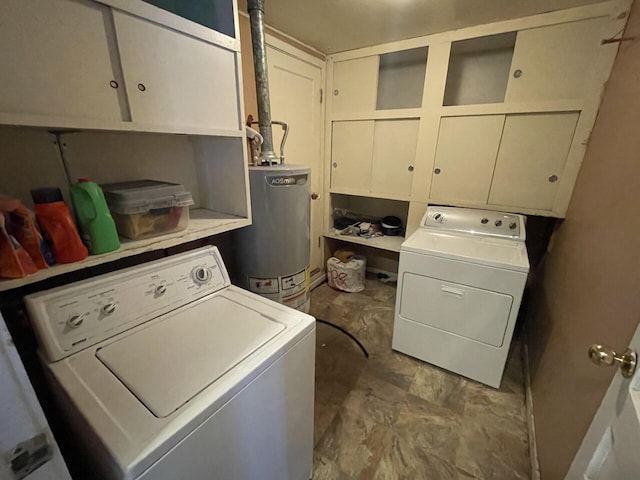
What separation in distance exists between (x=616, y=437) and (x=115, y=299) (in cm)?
137

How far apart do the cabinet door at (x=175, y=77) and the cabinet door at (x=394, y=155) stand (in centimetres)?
152

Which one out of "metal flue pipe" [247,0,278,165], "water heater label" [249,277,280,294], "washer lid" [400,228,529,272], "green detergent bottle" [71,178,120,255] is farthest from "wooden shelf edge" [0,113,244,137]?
"washer lid" [400,228,529,272]

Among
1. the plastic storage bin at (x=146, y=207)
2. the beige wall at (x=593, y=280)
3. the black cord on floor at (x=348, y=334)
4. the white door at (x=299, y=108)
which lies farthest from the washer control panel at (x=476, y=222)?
the plastic storage bin at (x=146, y=207)

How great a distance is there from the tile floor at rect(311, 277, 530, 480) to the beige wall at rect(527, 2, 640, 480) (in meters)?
0.17

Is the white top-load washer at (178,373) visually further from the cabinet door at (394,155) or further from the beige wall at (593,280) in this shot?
the cabinet door at (394,155)

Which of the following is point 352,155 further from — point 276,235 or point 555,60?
point 555,60

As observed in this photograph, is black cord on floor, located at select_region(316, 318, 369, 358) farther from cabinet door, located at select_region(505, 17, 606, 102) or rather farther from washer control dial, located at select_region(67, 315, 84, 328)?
cabinet door, located at select_region(505, 17, 606, 102)

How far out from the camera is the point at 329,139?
2.60 m

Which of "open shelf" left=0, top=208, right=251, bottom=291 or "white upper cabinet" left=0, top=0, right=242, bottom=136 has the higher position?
"white upper cabinet" left=0, top=0, right=242, bottom=136

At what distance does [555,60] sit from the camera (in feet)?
5.50

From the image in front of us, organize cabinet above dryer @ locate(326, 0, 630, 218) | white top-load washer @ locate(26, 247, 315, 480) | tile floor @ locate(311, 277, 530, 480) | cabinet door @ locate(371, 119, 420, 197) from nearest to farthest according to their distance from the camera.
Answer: white top-load washer @ locate(26, 247, 315, 480)
tile floor @ locate(311, 277, 530, 480)
cabinet above dryer @ locate(326, 0, 630, 218)
cabinet door @ locate(371, 119, 420, 197)

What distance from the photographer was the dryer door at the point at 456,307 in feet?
5.10

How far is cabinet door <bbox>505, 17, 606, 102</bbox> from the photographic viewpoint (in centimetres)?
158

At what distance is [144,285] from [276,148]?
147 centimetres
